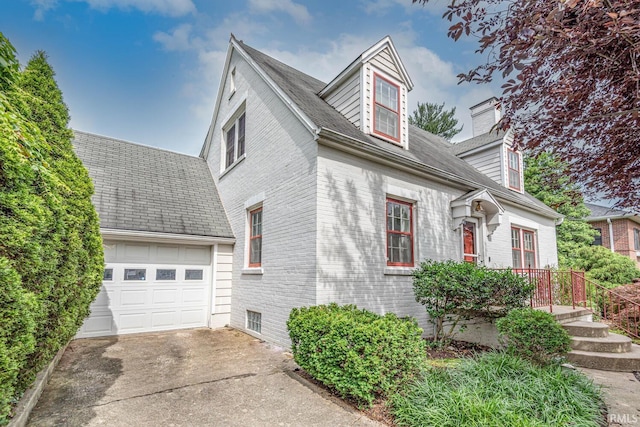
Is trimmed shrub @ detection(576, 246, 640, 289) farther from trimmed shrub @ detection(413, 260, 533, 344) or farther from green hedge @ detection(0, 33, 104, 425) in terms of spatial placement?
green hedge @ detection(0, 33, 104, 425)

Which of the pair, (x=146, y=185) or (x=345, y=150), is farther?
(x=146, y=185)

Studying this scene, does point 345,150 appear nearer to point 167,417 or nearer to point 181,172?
point 167,417

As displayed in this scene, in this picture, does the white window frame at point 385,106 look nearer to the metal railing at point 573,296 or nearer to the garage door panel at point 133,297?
the metal railing at point 573,296

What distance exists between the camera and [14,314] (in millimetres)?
2559

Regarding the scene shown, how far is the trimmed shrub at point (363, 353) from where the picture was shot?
3910mm

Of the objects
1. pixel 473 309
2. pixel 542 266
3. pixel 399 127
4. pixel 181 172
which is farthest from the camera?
pixel 542 266

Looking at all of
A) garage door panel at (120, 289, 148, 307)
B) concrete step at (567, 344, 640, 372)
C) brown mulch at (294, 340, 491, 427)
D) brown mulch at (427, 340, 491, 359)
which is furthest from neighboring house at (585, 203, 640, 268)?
garage door panel at (120, 289, 148, 307)

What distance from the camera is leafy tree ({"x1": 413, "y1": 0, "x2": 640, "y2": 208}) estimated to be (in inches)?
100

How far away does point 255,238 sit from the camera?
870 cm

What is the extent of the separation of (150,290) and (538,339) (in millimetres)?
8514

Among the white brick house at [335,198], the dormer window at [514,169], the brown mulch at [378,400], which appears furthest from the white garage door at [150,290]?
the dormer window at [514,169]

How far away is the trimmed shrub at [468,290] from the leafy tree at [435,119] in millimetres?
24685

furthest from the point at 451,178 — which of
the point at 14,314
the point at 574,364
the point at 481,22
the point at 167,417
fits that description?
the point at 14,314

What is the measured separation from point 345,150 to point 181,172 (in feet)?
23.0
